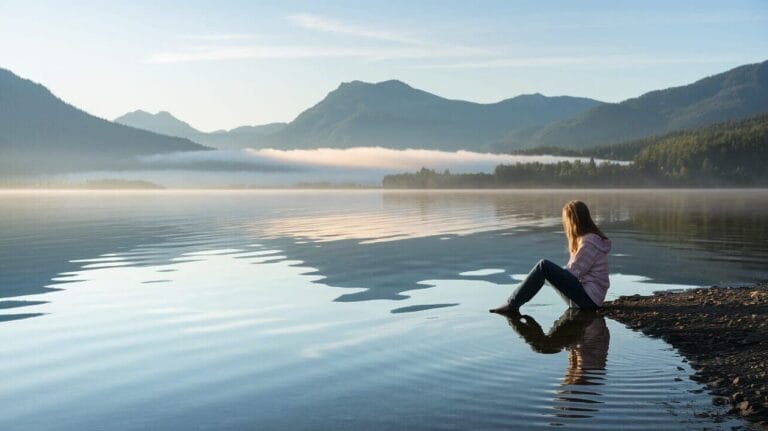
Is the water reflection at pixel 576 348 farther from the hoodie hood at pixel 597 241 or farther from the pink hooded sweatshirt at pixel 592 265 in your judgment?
the hoodie hood at pixel 597 241

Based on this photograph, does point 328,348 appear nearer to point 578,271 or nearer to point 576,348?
point 576,348

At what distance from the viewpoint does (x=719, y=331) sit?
1504 cm

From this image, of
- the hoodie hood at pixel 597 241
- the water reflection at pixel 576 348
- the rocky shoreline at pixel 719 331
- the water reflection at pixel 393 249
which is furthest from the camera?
the water reflection at pixel 393 249

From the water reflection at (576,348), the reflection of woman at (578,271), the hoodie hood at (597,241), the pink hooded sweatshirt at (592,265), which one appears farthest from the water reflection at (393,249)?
the hoodie hood at (597,241)

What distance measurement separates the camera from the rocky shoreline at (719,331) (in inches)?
427

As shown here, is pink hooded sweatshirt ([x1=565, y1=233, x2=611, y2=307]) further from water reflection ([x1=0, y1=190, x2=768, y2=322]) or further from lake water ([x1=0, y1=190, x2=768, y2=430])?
water reflection ([x1=0, y1=190, x2=768, y2=322])

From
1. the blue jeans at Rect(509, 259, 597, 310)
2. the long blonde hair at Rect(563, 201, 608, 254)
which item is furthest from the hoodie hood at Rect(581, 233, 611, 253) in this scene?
the blue jeans at Rect(509, 259, 597, 310)

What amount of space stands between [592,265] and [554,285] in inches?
37.9

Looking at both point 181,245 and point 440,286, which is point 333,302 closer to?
point 440,286

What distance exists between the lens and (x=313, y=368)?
1298cm

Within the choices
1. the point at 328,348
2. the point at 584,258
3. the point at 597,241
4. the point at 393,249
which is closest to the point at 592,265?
the point at 584,258

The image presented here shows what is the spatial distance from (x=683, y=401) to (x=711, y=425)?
3.49 feet

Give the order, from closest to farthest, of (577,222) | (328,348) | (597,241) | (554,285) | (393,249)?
(328,348)
(597,241)
(577,222)
(554,285)
(393,249)

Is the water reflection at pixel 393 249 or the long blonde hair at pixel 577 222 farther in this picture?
the water reflection at pixel 393 249
